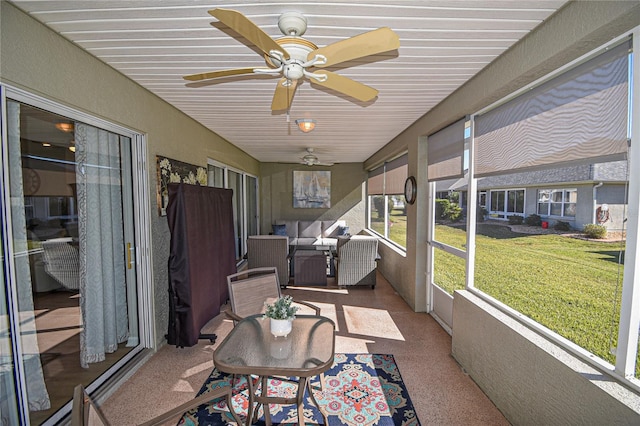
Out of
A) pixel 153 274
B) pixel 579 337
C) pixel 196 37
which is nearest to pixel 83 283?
pixel 153 274

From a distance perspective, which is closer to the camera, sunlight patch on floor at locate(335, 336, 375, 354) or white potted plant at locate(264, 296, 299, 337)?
white potted plant at locate(264, 296, 299, 337)

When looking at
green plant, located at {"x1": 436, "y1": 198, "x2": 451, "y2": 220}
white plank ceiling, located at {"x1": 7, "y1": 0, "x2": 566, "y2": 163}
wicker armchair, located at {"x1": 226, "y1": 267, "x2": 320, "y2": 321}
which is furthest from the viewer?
green plant, located at {"x1": 436, "y1": 198, "x2": 451, "y2": 220}

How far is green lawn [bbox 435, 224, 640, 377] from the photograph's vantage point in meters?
3.36

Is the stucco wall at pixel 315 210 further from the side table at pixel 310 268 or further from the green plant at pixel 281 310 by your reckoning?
the green plant at pixel 281 310

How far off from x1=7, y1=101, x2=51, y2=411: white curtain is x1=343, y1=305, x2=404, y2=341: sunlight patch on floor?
2.76 m

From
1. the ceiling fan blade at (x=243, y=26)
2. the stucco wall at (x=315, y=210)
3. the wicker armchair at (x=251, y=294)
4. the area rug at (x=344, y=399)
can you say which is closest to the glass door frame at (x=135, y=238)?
the area rug at (x=344, y=399)

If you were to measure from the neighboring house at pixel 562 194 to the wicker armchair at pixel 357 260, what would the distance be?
1.59 m

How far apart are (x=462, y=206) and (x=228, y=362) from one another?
286 cm

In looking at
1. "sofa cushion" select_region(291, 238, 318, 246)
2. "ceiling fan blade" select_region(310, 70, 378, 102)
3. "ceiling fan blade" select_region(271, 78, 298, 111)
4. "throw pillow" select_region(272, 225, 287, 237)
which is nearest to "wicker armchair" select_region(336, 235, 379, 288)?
"sofa cushion" select_region(291, 238, 318, 246)

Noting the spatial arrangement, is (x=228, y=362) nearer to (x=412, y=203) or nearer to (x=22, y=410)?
(x=22, y=410)

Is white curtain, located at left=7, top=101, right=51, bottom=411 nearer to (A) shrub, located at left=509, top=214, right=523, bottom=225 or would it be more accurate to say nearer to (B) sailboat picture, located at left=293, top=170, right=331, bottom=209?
(A) shrub, located at left=509, top=214, right=523, bottom=225

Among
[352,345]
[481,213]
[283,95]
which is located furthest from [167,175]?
[481,213]

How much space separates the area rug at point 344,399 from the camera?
2084mm

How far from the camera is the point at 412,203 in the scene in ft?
13.6
